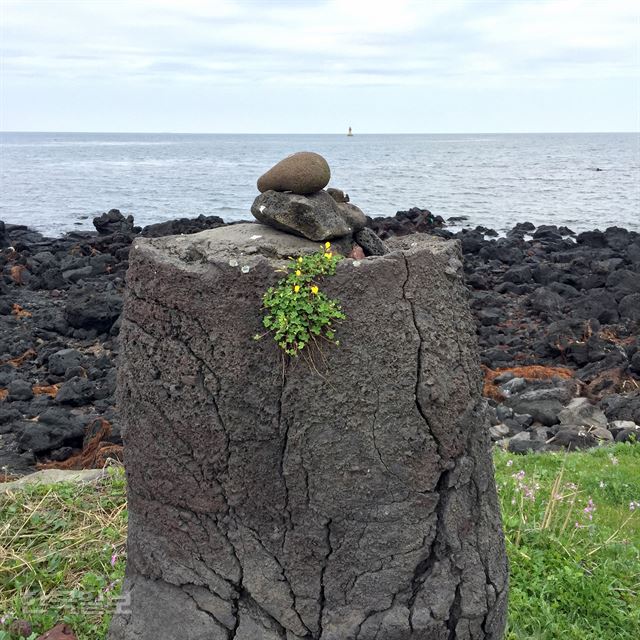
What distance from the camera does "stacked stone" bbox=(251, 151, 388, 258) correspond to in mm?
4688

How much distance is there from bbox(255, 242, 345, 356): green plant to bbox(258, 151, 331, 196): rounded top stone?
0.66 meters

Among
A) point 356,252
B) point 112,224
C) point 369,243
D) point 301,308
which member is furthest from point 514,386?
point 112,224

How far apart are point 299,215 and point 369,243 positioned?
538mm

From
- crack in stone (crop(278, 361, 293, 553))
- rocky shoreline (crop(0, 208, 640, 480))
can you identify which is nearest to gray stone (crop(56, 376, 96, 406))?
rocky shoreline (crop(0, 208, 640, 480))

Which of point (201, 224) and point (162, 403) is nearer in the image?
point (162, 403)

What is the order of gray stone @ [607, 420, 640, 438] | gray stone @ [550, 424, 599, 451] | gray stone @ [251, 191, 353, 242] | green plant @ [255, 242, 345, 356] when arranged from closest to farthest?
green plant @ [255, 242, 345, 356] → gray stone @ [251, 191, 353, 242] → gray stone @ [550, 424, 599, 451] → gray stone @ [607, 420, 640, 438]

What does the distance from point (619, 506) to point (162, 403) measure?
537cm

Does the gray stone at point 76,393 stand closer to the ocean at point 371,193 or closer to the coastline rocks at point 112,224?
the coastline rocks at point 112,224

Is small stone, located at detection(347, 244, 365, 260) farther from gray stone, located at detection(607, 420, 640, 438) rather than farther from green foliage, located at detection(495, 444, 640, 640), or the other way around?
gray stone, located at detection(607, 420, 640, 438)

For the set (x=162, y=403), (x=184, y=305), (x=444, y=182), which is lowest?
(x=444, y=182)

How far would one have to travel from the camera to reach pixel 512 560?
6.16 metres

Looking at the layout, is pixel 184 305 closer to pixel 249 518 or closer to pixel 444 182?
pixel 249 518

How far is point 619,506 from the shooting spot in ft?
26.4

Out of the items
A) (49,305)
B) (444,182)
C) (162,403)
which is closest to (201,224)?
(49,305)
